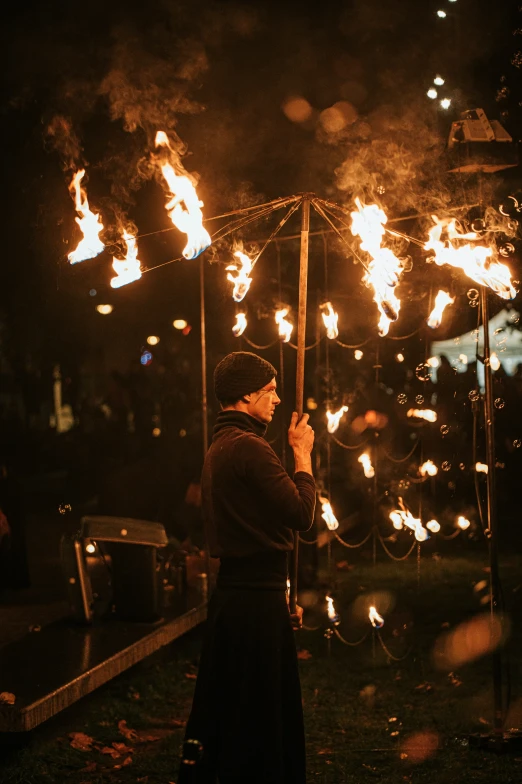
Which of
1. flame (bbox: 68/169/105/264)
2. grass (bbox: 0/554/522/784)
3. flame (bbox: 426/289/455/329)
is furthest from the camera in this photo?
flame (bbox: 426/289/455/329)

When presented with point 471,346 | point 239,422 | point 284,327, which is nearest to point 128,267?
point 239,422

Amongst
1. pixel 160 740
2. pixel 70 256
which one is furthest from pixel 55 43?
pixel 160 740

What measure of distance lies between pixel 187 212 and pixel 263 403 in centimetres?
160

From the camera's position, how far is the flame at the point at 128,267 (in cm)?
A: 542

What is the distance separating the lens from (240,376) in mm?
4109

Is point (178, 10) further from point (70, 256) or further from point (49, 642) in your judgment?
point (49, 642)

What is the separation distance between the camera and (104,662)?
5.87 m

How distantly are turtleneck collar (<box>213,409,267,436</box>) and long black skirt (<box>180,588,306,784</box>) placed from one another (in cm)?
76

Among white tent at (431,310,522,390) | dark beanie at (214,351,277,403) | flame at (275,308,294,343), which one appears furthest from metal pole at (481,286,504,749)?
flame at (275,308,294,343)

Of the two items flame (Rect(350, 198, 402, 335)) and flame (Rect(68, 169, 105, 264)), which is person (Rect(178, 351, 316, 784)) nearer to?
flame (Rect(350, 198, 402, 335))

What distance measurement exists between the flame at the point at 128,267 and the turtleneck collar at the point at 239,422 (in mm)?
1619

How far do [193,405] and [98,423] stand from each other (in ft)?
7.46

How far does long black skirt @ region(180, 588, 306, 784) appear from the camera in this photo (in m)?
3.80

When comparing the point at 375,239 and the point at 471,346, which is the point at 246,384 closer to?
the point at 375,239
